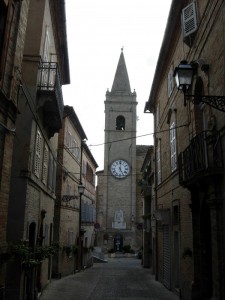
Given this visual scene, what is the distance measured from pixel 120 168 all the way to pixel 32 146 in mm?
36307

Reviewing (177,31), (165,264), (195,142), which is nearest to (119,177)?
(165,264)

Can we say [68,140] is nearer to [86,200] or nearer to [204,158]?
[86,200]

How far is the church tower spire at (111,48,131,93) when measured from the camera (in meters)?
52.3

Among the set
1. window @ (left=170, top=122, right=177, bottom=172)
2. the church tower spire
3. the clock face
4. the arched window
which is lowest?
window @ (left=170, top=122, right=177, bottom=172)

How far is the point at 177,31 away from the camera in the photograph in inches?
567

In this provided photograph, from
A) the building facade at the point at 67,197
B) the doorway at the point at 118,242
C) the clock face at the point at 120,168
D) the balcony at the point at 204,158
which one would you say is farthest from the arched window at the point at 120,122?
the balcony at the point at 204,158

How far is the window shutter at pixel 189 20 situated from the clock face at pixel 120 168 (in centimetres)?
3643

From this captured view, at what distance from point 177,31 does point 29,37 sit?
5784 mm

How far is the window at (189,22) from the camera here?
1140 centimetres

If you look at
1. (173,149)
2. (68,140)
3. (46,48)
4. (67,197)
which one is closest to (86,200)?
(68,140)

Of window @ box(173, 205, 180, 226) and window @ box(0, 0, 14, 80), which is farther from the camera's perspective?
window @ box(173, 205, 180, 226)

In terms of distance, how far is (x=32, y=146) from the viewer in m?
12.1

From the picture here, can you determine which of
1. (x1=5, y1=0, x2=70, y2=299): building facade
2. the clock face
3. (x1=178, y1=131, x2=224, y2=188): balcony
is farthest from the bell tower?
(x1=178, y1=131, x2=224, y2=188): balcony

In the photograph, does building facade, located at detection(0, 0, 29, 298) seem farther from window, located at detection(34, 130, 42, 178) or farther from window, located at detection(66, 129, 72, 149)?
window, located at detection(66, 129, 72, 149)
